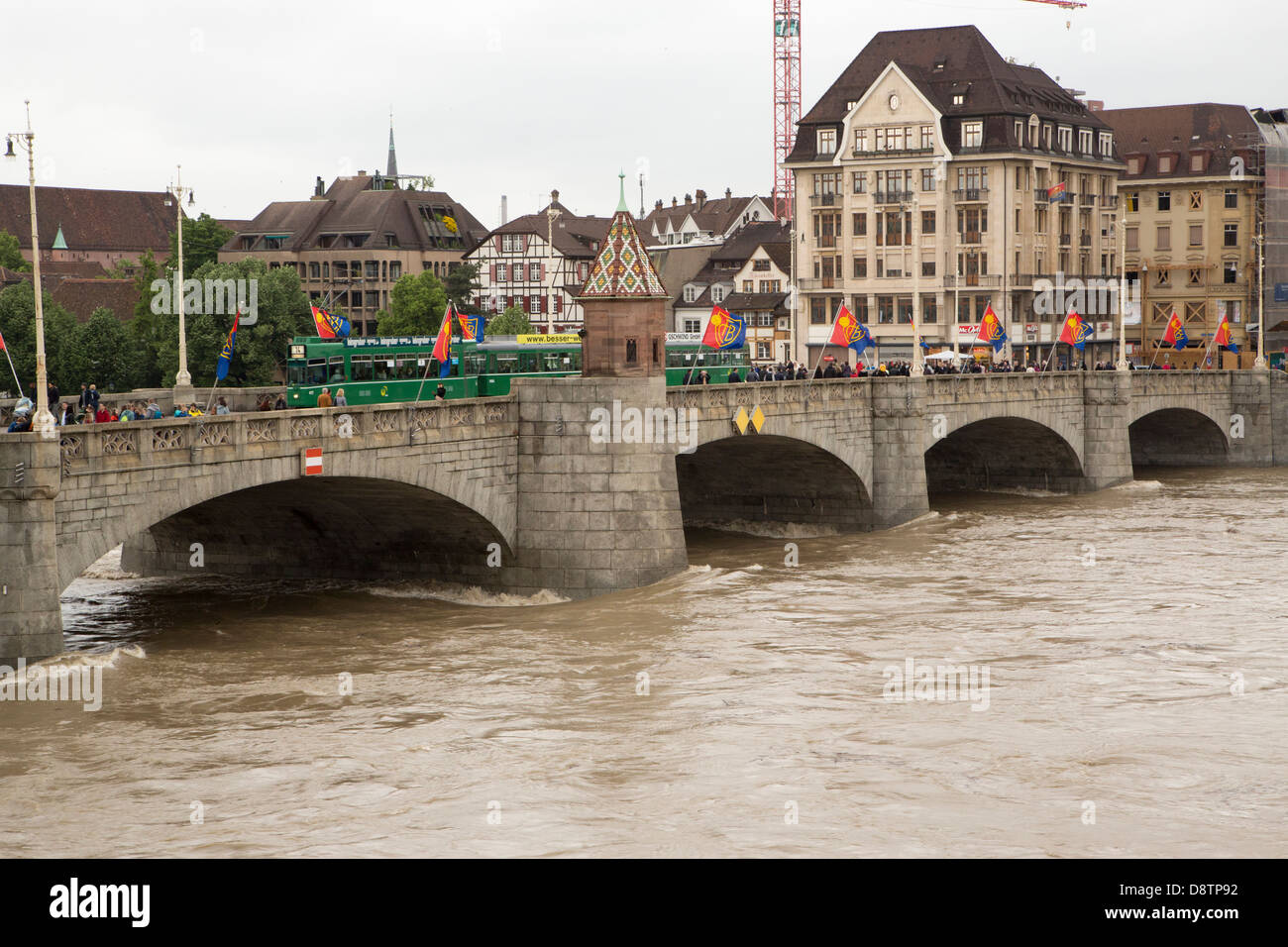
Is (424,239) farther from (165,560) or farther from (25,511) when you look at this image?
(25,511)

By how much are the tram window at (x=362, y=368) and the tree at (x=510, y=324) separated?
177ft

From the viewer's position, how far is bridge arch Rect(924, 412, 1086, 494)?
6631 cm

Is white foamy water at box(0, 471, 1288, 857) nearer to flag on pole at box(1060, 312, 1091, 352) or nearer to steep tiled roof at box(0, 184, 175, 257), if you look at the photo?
flag on pole at box(1060, 312, 1091, 352)

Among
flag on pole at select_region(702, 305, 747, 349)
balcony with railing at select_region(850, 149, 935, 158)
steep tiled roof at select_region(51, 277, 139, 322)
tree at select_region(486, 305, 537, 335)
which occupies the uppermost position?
balcony with railing at select_region(850, 149, 935, 158)

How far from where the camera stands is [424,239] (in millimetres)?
136250

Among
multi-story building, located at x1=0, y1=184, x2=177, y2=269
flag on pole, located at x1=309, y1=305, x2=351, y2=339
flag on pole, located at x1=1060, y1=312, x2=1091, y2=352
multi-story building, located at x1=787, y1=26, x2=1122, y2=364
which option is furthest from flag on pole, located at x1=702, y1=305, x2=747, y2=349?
multi-story building, located at x1=0, y1=184, x2=177, y2=269

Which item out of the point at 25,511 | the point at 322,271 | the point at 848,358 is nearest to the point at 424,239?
the point at 322,271

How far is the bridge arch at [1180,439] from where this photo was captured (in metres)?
78.4

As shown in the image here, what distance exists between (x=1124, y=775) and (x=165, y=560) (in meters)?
28.9

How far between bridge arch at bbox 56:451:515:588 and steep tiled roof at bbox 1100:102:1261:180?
272 ft

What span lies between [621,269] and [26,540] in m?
17.9

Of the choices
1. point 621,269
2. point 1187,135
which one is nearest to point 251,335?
point 621,269

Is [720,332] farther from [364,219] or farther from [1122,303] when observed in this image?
[364,219]
